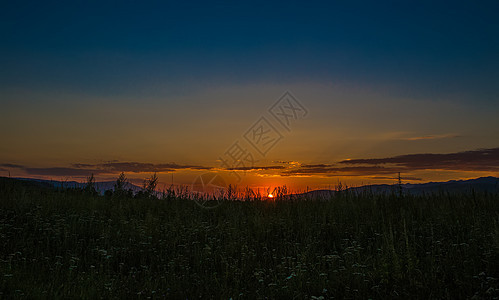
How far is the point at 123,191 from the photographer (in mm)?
16438

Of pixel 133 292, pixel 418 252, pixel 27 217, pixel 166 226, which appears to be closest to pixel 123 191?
pixel 27 217

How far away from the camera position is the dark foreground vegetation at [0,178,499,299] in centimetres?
564

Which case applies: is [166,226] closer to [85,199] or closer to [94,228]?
[94,228]

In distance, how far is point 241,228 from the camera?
10227 millimetres

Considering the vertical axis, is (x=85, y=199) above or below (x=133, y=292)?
above

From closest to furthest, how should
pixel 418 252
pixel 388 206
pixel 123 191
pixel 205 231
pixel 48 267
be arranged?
pixel 48 267 → pixel 418 252 → pixel 205 231 → pixel 388 206 → pixel 123 191

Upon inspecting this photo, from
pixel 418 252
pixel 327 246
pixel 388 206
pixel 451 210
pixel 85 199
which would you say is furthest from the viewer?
pixel 85 199

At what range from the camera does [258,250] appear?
8.51m

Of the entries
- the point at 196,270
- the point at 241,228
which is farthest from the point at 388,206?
the point at 196,270

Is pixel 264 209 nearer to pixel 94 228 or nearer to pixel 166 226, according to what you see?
pixel 166 226

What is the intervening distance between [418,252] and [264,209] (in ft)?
20.5

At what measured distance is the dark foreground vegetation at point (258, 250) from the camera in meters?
5.64

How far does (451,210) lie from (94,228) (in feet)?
37.9

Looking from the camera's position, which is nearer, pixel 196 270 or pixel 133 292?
pixel 133 292
